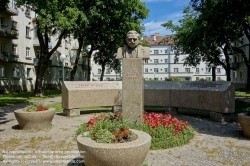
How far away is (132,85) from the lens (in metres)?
6.91

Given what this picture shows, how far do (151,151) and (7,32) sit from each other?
27789 mm

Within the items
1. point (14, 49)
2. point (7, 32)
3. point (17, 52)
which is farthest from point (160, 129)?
point (17, 52)

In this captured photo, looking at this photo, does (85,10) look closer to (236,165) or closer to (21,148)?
(21,148)

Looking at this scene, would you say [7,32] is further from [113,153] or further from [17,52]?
[113,153]

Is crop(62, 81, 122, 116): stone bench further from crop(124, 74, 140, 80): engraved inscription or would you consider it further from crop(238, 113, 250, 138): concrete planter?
crop(238, 113, 250, 138): concrete planter

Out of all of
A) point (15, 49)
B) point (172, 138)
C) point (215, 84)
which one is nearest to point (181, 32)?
point (215, 84)

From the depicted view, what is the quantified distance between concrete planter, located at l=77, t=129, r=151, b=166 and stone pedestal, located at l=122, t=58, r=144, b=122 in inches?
117

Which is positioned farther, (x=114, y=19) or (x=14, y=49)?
(x=14, y=49)

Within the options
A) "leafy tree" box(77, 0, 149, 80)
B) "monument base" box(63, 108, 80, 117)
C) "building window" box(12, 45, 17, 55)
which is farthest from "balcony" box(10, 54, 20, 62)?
"monument base" box(63, 108, 80, 117)

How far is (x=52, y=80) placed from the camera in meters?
38.7

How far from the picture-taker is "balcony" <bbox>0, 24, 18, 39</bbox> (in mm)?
27219

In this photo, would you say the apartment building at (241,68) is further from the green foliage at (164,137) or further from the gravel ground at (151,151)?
the green foliage at (164,137)

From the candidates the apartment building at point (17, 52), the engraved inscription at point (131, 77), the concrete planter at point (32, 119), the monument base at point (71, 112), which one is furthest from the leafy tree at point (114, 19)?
the engraved inscription at point (131, 77)

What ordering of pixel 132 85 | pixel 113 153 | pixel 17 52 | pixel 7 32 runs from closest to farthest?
pixel 113 153 < pixel 132 85 < pixel 7 32 < pixel 17 52
